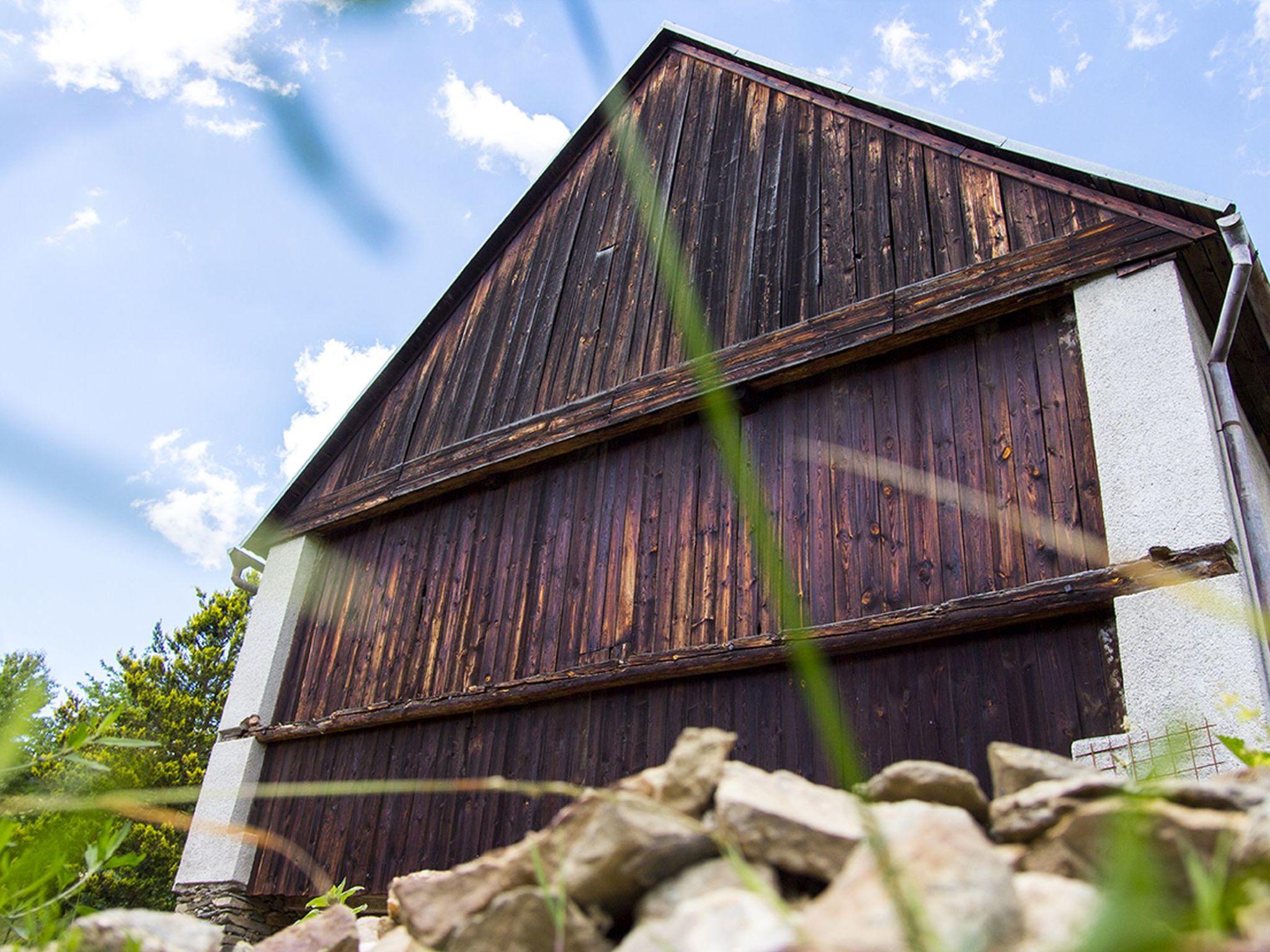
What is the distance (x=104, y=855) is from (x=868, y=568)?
151 inches

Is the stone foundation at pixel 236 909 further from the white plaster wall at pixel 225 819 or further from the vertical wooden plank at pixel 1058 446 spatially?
the vertical wooden plank at pixel 1058 446

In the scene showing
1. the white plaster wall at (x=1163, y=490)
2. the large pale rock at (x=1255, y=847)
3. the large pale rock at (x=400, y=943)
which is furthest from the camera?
the white plaster wall at (x=1163, y=490)

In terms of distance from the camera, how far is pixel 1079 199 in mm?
5293

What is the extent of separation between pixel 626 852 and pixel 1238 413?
4256 millimetres

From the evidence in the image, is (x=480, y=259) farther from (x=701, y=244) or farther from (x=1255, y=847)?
(x=1255, y=847)

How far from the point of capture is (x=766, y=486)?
5867 mm

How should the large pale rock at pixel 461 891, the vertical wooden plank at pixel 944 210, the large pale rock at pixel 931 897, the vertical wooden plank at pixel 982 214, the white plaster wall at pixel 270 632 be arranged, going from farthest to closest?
the white plaster wall at pixel 270 632 < the vertical wooden plank at pixel 944 210 < the vertical wooden plank at pixel 982 214 < the large pale rock at pixel 461 891 < the large pale rock at pixel 931 897

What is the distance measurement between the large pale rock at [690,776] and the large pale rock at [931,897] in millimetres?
469

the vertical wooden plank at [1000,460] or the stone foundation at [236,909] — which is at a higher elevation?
the vertical wooden plank at [1000,460]

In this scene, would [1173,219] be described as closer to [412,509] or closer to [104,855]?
[104,855]

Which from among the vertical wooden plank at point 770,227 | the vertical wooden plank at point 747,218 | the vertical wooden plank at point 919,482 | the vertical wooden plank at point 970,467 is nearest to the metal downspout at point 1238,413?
the vertical wooden plank at point 970,467

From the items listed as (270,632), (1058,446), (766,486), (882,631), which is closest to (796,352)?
(766,486)

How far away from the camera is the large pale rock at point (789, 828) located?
162cm

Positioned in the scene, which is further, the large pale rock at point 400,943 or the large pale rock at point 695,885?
the large pale rock at point 400,943
